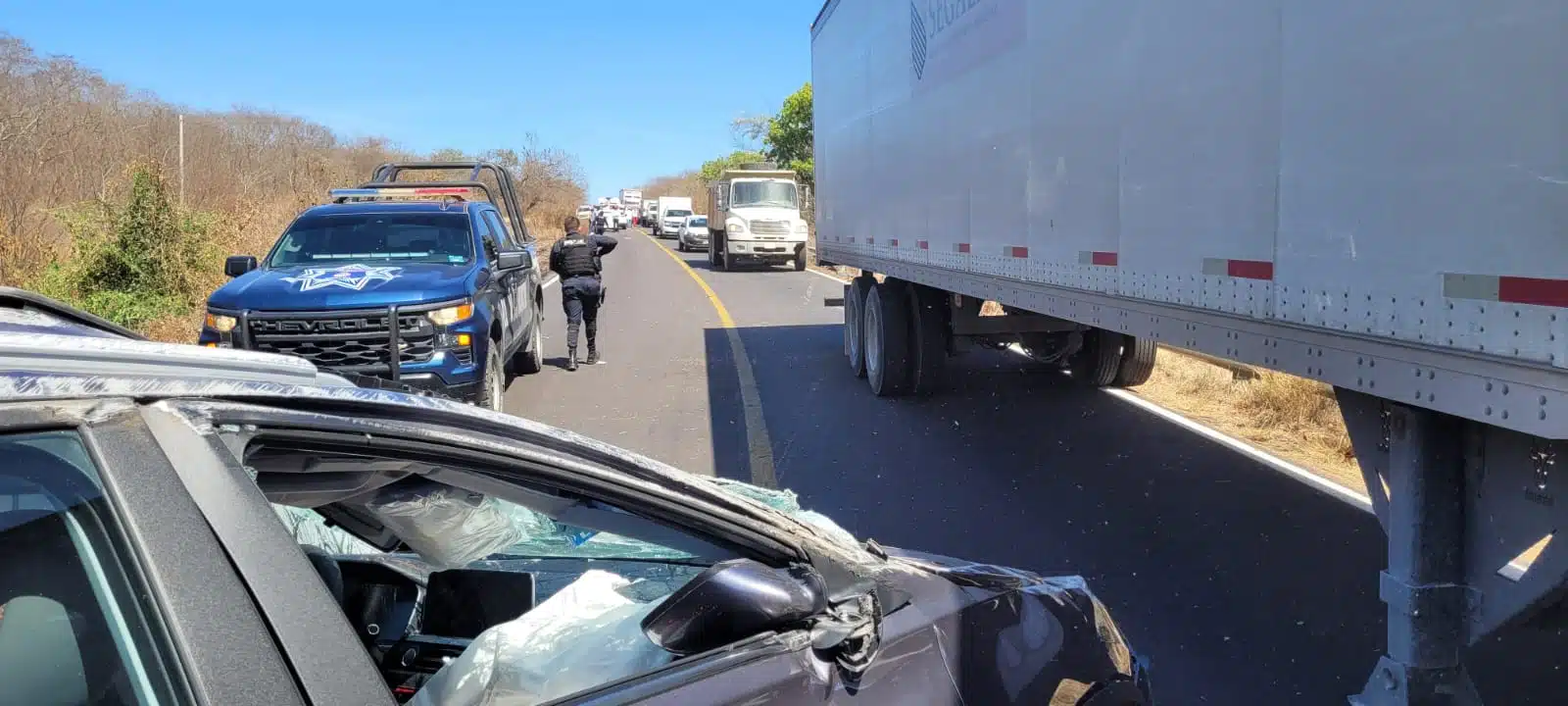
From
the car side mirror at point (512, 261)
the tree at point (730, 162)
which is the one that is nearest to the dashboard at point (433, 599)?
the car side mirror at point (512, 261)

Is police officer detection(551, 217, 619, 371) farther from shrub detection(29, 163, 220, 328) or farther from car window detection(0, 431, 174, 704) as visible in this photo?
car window detection(0, 431, 174, 704)

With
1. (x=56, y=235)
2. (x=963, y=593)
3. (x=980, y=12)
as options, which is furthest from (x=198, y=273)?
(x=963, y=593)

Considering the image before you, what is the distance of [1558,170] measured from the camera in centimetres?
247

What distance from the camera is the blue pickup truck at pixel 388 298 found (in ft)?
25.2

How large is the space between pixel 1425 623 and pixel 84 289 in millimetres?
16320

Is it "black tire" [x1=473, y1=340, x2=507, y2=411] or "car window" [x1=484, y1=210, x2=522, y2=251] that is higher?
"car window" [x1=484, y1=210, x2=522, y2=251]

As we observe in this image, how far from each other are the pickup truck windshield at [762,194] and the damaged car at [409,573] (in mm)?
27365

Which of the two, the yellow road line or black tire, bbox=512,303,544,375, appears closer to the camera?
the yellow road line

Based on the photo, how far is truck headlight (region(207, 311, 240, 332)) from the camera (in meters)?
7.70

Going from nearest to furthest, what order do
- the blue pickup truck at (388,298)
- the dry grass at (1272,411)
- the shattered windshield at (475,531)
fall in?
the shattered windshield at (475,531), the dry grass at (1272,411), the blue pickup truck at (388,298)

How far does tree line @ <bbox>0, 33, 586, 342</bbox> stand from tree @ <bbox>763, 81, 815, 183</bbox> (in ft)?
94.6

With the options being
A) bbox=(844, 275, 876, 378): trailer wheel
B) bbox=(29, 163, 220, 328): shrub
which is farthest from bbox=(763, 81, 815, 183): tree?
bbox=(844, 275, 876, 378): trailer wheel

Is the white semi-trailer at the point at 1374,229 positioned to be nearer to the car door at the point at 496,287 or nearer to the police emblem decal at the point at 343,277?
the car door at the point at 496,287

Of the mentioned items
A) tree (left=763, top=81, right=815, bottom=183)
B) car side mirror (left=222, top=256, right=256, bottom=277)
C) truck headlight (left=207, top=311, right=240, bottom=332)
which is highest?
tree (left=763, top=81, right=815, bottom=183)
